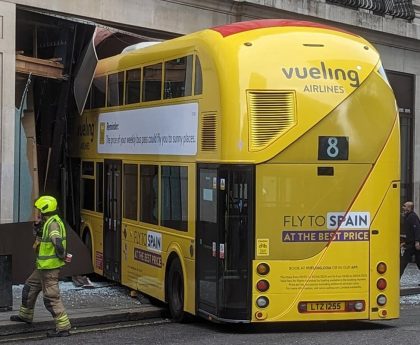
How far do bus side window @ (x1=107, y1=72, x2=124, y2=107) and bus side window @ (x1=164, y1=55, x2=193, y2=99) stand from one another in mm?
1914

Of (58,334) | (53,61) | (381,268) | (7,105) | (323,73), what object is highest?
(53,61)

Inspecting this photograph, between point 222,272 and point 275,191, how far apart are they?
117cm

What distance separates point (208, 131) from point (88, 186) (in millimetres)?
5296

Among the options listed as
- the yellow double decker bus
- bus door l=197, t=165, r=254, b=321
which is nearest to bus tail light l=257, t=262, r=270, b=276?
the yellow double decker bus

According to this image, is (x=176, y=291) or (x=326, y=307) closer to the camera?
(x=326, y=307)

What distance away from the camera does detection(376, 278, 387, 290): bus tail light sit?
33.0 feet

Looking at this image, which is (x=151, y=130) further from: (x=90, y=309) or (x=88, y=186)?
(x=88, y=186)

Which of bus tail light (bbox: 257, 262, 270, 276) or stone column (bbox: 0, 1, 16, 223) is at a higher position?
stone column (bbox: 0, 1, 16, 223)

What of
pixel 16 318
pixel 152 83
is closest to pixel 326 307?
pixel 16 318

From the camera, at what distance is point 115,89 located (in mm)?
13414

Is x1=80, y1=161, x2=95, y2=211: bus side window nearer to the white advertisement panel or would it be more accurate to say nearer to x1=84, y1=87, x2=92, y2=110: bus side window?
the white advertisement panel

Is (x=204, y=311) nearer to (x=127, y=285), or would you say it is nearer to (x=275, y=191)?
(x=275, y=191)

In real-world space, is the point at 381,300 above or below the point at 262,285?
below

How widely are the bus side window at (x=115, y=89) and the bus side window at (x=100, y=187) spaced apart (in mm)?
1177
